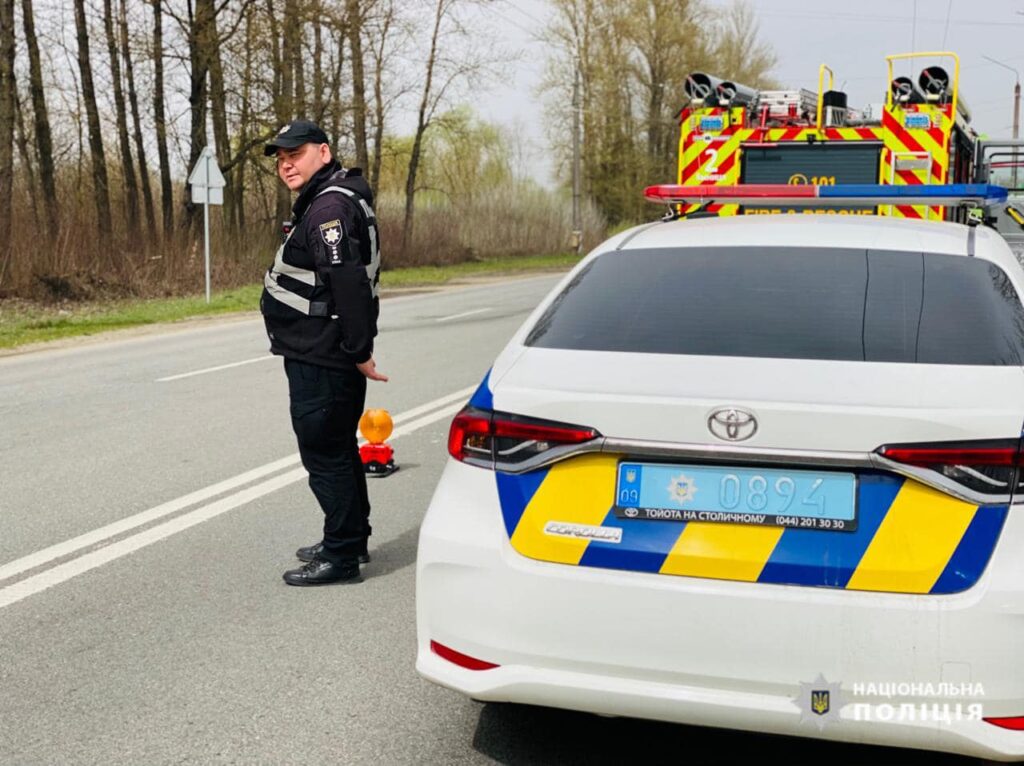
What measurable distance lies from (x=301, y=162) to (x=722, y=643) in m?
2.84

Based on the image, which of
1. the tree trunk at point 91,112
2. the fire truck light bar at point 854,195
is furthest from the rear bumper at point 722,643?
the tree trunk at point 91,112

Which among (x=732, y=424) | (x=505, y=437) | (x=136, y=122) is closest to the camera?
(x=732, y=424)

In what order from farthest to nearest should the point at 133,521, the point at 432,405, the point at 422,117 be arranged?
1. the point at 422,117
2. the point at 432,405
3. the point at 133,521

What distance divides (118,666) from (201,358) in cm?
969

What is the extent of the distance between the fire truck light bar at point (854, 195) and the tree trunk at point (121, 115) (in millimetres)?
25652

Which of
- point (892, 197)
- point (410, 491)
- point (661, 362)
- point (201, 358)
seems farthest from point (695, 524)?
point (201, 358)

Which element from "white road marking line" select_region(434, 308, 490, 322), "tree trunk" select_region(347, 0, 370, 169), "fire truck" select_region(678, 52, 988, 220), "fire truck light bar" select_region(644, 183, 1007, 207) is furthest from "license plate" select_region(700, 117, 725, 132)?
"tree trunk" select_region(347, 0, 370, 169)

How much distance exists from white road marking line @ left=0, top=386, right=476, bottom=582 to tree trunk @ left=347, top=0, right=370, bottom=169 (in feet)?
88.8

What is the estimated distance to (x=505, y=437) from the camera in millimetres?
3035

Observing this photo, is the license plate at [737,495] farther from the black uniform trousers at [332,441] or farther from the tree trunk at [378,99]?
the tree trunk at [378,99]

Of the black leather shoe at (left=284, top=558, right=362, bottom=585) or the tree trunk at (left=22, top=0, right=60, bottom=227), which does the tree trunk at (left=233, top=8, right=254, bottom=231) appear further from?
the black leather shoe at (left=284, top=558, right=362, bottom=585)

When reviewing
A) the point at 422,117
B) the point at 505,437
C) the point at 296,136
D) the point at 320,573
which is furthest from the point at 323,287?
the point at 422,117

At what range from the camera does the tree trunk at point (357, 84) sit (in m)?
32.8

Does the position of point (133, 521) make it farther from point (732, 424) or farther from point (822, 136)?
point (822, 136)
